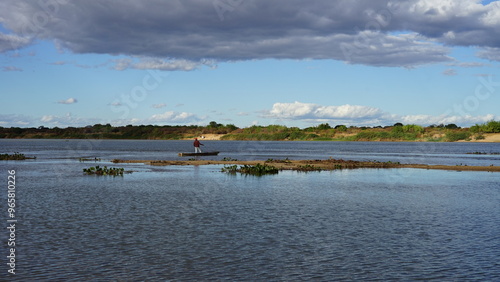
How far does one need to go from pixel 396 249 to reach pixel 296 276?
197 inches

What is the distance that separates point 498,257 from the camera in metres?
16.6

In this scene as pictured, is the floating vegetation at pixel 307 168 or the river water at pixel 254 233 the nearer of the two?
the river water at pixel 254 233

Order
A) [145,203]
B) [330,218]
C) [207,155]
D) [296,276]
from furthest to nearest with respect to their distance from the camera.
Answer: [207,155] → [145,203] → [330,218] → [296,276]

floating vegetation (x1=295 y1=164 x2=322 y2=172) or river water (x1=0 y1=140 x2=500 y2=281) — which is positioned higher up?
floating vegetation (x1=295 y1=164 x2=322 y2=172)

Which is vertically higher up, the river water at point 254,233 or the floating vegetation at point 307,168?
the floating vegetation at point 307,168

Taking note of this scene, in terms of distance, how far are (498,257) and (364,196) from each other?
52.5 feet

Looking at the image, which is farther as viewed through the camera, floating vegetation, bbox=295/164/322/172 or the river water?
floating vegetation, bbox=295/164/322/172

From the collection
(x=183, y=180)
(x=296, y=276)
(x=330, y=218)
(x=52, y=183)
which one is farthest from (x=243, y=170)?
(x=296, y=276)

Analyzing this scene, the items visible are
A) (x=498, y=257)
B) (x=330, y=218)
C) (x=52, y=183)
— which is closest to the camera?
(x=498, y=257)

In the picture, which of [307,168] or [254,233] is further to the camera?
[307,168]

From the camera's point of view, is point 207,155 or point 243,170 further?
point 207,155

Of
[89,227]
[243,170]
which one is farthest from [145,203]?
[243,170]

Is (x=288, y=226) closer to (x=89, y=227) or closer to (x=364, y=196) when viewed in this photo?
(x=89, y=227)

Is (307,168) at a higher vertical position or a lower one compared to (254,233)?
higher
